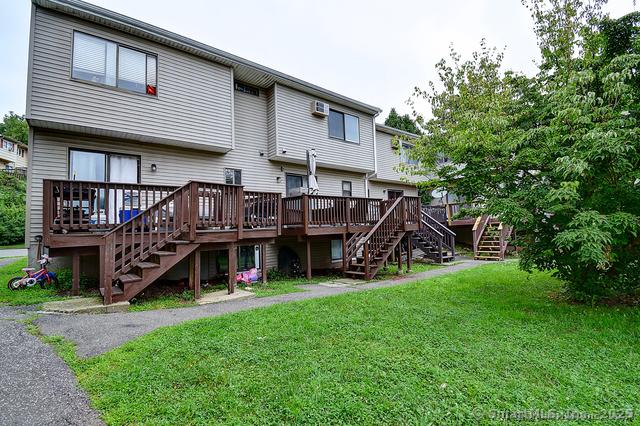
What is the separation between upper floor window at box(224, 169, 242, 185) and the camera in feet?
34.7

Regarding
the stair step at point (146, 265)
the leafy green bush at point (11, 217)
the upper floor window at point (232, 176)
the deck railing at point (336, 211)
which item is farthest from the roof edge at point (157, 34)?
the leafy green bush at point (11, 217)

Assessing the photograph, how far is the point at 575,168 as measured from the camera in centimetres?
416

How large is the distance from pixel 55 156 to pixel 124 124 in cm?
169

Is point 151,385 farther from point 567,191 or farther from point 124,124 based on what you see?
point 124,124

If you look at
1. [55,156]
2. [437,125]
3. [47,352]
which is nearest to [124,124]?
[55,156]

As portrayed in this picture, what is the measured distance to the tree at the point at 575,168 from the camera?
14.3ft

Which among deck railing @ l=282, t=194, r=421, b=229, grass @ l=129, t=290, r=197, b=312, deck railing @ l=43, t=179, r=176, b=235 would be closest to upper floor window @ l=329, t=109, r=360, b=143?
deck railing @ l=282, t=194, r=421, b=229

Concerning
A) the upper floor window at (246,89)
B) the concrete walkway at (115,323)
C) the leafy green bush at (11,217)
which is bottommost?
the concrete walkway at (115,323)

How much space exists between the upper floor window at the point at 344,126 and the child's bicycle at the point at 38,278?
9.99 meters

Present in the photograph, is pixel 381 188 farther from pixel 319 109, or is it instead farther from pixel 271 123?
pixel 271 123

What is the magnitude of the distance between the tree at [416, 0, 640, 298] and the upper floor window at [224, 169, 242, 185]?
22.1ft

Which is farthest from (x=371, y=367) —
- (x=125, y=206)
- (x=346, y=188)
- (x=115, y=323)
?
(x=346, y=188)

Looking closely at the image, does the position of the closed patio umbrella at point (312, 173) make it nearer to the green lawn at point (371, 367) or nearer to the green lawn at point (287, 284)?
the green lawn at point (287, 284)

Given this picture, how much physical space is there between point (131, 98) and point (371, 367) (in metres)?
8.72
